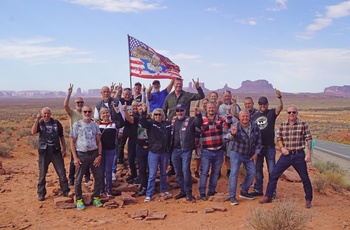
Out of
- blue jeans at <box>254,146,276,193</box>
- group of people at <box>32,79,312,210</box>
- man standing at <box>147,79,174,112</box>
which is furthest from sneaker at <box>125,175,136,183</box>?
blue jeans at <box>254,146,276,193</box>

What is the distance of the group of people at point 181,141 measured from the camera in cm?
652

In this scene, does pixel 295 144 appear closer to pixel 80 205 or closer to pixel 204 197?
pixel 204 197

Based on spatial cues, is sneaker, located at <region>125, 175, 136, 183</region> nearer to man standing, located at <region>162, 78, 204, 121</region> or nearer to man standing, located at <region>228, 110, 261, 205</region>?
man standing, located at <region>162, 78, 204, 121</region>

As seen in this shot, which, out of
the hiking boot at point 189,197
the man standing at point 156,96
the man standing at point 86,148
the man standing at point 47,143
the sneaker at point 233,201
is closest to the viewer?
the man standing at point 86,148

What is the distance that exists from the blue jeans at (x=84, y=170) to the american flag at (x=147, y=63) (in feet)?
10.7

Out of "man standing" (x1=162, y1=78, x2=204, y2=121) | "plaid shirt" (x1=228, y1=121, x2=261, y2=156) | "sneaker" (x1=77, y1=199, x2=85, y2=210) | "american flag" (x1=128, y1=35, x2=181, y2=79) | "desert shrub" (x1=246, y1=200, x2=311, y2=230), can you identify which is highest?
"american flag" (x1=128, y1=35, x2=181, y2=79)

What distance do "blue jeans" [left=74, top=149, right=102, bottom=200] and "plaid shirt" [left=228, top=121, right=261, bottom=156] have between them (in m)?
2.78

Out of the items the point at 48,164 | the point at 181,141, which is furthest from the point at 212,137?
the point at 48,164

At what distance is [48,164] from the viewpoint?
24.3 feet

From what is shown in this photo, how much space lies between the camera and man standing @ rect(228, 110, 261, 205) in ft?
21.6

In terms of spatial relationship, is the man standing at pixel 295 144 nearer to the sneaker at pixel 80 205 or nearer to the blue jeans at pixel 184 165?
the blue jeans at pixel 184 165

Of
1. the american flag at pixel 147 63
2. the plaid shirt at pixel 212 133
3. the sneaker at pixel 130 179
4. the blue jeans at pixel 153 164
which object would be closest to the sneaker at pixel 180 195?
the blue jeans at pixel 153 164

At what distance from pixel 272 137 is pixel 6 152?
11.5 meters

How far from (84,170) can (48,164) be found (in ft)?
3.83
